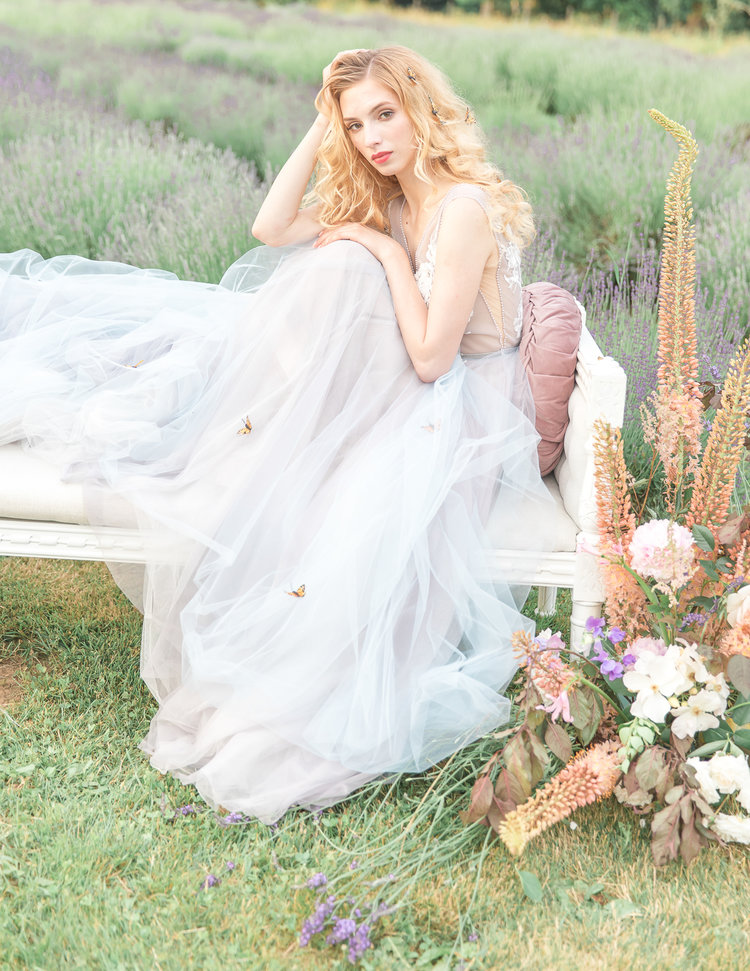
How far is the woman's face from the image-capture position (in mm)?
2221

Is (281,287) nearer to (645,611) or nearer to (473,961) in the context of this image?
(645,611)

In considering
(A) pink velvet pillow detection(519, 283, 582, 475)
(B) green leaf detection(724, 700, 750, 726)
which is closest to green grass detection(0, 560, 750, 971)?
(B) green leaf detection(724, 700, 750, 726)

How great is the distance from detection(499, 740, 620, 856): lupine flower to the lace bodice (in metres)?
0.94

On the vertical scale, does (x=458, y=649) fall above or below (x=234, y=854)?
above

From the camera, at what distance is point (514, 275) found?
228cm

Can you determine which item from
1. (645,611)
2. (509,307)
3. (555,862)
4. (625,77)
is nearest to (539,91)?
(625,77)

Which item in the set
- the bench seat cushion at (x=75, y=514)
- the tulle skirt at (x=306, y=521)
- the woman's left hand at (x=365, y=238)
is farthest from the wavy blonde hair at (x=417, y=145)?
the bench seat cushion at (x=75, y=514)

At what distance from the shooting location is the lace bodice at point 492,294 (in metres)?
2.25

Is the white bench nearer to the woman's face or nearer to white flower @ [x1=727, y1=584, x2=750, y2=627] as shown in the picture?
white flower @ [x1=727, y1=584, x2=750, y2=627]

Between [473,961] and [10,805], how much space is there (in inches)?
39.5

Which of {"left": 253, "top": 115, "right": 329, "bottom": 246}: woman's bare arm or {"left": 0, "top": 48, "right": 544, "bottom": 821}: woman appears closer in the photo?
{"left": 0, "top": 48, "right": 544, "bottom": 821}: woman

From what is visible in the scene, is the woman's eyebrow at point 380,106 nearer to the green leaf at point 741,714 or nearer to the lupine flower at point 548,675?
the lupine flower at point 548,675

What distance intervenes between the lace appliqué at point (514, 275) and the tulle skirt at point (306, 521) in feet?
0.26

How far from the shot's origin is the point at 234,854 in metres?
1.90
